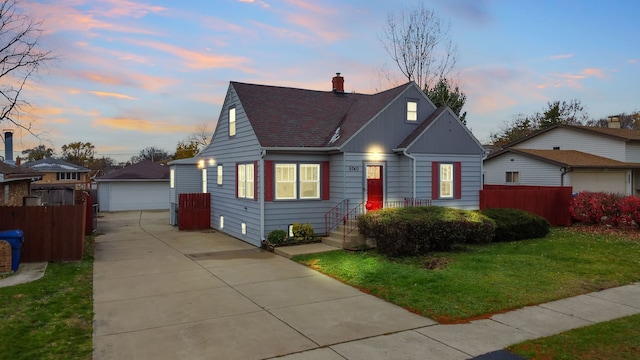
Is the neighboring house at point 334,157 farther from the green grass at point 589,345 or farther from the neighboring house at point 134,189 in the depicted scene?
the neighboring house at point 134,189

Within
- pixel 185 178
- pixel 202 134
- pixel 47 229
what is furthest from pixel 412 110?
pixel 202 134

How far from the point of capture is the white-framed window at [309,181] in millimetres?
15424

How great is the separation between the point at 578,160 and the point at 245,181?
20.3m

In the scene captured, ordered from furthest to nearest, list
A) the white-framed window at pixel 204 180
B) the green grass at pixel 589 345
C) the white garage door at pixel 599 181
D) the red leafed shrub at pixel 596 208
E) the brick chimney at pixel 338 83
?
the white garage door at pixel 599 181 < the white-framed window at pixel 204 180 < the brick chimney at pixel 338 83 < the red leafed shrub at pixel 596 208 < the green grass at pixel 589 345

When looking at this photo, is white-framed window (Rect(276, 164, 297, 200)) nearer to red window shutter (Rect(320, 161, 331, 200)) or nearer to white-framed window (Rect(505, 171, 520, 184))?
red window shutter (Rect(320, 161, 331, 200))

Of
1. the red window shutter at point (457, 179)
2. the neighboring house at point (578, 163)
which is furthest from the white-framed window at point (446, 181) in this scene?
the neighboring house at point (578, 163)

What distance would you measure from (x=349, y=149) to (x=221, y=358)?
10.3m

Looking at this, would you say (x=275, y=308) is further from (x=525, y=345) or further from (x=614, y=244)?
(x=614, y=244)

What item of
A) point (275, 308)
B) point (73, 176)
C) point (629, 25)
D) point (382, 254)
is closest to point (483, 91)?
point (629, 25)

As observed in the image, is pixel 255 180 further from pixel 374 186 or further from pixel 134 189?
pixel 134 189

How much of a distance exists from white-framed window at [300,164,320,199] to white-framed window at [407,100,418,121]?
13.8ft

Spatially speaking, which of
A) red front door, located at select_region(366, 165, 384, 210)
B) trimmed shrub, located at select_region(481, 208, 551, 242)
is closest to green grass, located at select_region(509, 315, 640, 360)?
trimmed shrub, located at select_region(481, 208, 551, 242)

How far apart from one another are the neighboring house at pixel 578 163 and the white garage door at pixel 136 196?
80.9ft

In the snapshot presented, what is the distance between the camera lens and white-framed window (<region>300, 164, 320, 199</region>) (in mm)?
15424
